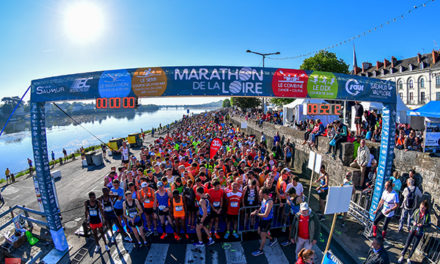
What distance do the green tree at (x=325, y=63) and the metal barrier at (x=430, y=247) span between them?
28603 millimetres

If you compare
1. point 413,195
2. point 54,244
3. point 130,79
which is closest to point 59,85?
point 130,79

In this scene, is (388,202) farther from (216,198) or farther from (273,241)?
(216,198)

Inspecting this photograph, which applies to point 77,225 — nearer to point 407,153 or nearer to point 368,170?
point 368,170

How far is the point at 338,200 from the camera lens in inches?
186

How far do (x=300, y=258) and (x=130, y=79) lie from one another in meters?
5.67

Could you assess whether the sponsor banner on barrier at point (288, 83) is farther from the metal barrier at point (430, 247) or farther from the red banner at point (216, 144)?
the red banner at point (216, 144)

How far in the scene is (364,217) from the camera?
661 cm

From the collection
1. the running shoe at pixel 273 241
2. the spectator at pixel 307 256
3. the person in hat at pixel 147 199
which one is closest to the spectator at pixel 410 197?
the running shoe at pixel 273 241

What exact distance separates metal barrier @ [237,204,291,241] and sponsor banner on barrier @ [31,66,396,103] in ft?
11.2

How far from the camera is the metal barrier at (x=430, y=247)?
5.00 metres

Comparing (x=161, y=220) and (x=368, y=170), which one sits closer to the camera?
(x=161, y=220)

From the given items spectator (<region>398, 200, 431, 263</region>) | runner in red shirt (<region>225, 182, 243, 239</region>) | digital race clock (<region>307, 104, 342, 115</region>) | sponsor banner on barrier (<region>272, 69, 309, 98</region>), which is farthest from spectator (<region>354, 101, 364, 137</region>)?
runner in red shirt (<region>225, 182, 243, 239</region>)

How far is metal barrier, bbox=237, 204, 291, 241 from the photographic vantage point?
6.23 metres

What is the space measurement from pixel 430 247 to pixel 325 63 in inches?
1160
